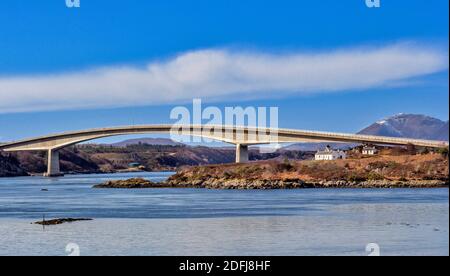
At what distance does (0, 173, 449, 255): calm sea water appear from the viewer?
29344mm

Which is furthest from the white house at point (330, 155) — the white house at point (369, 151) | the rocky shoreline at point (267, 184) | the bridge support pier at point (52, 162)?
the bridge support pier at point (52, 162)

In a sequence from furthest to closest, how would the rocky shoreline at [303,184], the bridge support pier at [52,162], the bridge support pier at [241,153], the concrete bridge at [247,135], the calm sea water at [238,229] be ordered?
the bridge support pier at [52,162] → the bridge support pier at [241,153] → the concrete bridge at [247,135] → the rocky shoreline at [303,184] → the calm sea water at [238,229]

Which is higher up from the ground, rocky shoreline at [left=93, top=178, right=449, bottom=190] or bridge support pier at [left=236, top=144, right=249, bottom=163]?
bridge support pier at [left=236, top=144, right=249, bottom=163]

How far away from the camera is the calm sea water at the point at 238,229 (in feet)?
96.3

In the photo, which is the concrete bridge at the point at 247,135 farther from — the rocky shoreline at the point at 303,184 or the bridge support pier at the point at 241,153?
the rocky shoreline at the point at 303,184

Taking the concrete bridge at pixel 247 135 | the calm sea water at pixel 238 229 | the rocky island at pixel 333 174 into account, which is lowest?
the calm sea water at pixel 238 229

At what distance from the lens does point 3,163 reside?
17300 centimetres

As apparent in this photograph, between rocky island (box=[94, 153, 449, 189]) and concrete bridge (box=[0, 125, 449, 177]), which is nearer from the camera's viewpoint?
rocky island (box=[94, 153, 449, 189])

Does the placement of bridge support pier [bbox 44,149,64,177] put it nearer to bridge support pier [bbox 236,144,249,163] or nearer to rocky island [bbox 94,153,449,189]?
rocky island [bbox 94,153,449,189]

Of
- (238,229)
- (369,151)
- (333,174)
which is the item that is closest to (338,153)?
(369,151)

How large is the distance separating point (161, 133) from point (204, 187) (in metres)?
30.0

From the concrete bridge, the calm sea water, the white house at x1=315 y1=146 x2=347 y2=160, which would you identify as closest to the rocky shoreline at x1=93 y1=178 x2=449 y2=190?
the concrete bridge

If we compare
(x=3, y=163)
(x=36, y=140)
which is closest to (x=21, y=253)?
(x=36, y=140)
